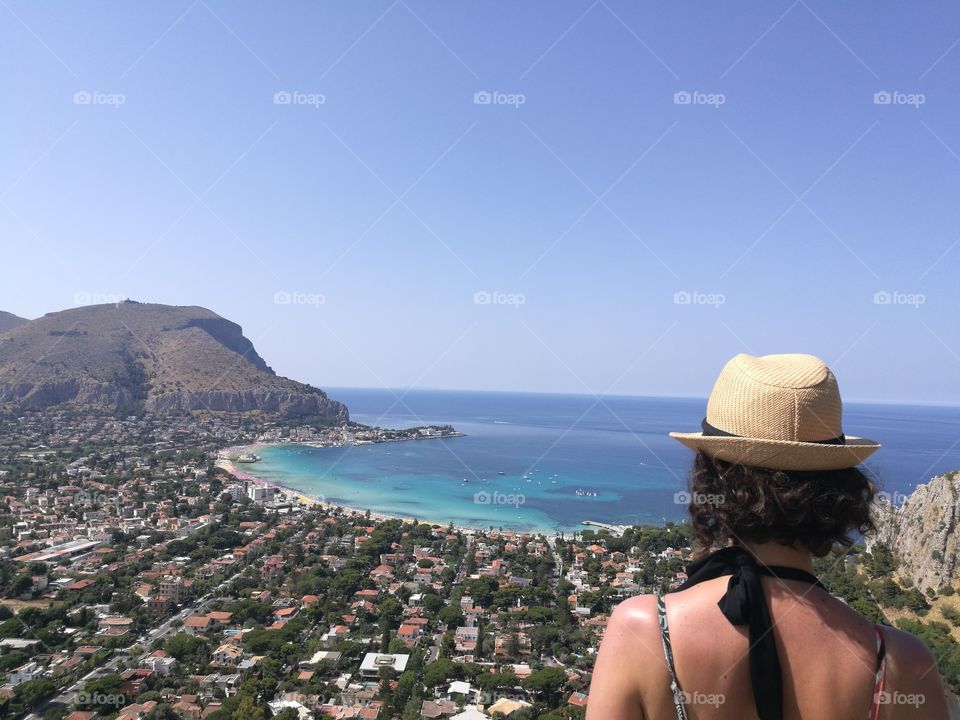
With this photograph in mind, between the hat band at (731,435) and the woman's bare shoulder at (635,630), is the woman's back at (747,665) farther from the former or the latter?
the hat band at (731,435)

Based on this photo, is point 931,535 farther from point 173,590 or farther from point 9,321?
point 9,321

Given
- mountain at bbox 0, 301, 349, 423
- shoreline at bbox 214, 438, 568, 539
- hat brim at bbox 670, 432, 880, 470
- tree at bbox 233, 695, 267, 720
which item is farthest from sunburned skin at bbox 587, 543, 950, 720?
mountain at bbox 0, 301, 349, 423

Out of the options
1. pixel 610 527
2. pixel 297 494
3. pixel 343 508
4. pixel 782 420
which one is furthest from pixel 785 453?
pixel 297 494

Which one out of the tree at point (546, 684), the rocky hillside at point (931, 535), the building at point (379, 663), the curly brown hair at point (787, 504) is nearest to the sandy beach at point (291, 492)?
the building at point (379, 663)

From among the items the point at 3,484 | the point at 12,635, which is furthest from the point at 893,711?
the point at 3,484

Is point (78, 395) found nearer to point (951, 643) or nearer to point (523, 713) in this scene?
point (523, 713)
